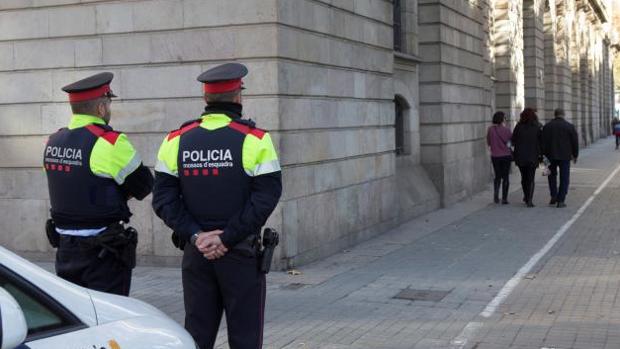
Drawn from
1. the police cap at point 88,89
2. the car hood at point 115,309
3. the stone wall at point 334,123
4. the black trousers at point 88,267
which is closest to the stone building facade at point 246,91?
the stone wall at point 334,123

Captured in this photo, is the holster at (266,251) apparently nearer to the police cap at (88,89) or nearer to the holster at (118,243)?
the holster at (118,243)

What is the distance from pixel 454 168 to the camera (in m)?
17.1

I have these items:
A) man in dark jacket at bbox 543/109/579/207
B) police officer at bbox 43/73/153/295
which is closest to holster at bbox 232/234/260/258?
police officer at bbox 43/73/153/295

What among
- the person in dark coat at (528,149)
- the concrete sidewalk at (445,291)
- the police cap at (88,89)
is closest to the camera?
the police cap at (88,89)

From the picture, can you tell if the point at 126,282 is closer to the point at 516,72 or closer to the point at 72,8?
the point at 72,8

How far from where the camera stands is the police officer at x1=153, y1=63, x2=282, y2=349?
4.23 meters

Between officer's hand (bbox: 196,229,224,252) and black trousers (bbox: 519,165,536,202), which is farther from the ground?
officer's hand (bbox: 196,229,224,252)

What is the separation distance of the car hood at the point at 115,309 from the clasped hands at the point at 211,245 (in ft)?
1.91

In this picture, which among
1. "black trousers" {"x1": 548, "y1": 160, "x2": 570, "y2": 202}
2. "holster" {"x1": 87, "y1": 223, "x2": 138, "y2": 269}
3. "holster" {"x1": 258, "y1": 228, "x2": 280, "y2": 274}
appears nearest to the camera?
"holster" {"x1": 258, "y1": 228, "x2": 280, "y2": 274}

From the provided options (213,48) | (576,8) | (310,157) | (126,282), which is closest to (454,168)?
(310,157)

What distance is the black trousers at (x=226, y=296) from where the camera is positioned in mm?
4285

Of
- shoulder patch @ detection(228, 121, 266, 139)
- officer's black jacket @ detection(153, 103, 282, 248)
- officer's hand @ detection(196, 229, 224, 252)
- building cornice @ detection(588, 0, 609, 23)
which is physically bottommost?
officer's hand @ detection(196, 229, 224, 252)

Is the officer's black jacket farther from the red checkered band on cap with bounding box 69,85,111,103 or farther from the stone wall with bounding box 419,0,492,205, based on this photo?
the stone wall with bounding box 419,0,492,205

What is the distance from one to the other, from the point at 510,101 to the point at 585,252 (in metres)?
13.8
